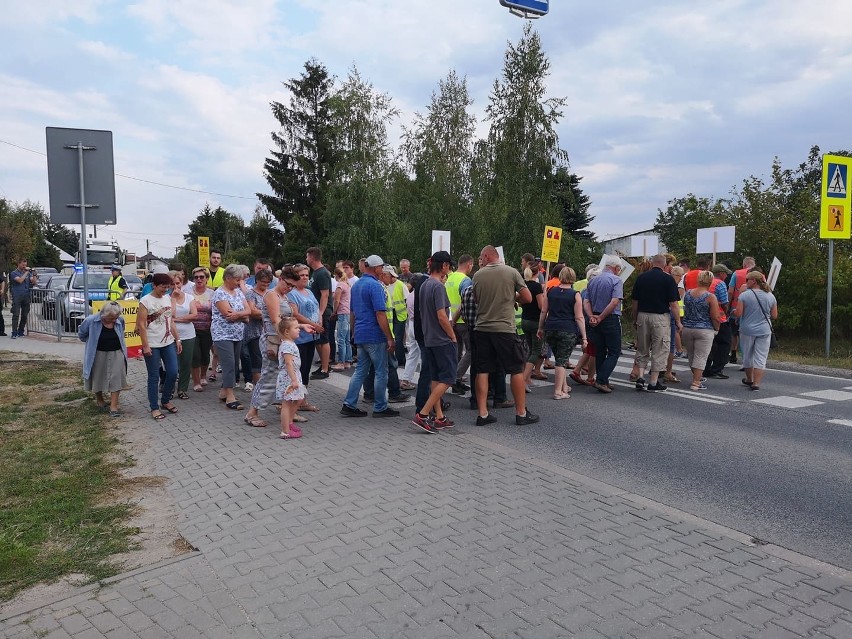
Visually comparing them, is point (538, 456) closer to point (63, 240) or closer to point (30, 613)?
point (30, 613)

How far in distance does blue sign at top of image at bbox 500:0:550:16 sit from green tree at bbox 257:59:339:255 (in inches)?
1424

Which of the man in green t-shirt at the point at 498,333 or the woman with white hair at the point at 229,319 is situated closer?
the man in green t-shirt at the point at 498,333

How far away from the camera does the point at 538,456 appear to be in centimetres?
648

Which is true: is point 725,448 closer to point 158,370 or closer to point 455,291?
point 455,291

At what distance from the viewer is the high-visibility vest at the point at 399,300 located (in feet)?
34.0

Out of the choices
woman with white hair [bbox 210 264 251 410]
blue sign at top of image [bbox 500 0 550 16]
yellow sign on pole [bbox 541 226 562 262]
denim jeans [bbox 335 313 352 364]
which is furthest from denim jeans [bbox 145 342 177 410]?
yellow sign on pole [bbox 541 226 562 262]

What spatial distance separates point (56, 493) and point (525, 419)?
474 cm

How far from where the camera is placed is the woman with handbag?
33.3 feet

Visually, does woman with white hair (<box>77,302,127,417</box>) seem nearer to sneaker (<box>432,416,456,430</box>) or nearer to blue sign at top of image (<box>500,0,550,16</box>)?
sneaker (<box>432,416,456,430</box>)

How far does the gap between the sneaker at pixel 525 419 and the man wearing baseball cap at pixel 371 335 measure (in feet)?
4.91

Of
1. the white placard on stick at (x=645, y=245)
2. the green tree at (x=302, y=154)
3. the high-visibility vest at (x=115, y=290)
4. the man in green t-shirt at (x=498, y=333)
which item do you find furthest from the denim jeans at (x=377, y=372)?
the green tree at (x=302, y=154)

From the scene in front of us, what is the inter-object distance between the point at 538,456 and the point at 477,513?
1860 mm

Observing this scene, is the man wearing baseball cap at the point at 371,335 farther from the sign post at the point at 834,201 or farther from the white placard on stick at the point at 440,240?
the sign post at the point at 834,201

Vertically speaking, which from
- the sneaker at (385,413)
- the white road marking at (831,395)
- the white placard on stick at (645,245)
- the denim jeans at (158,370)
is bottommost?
the white road marking at (831,395)
